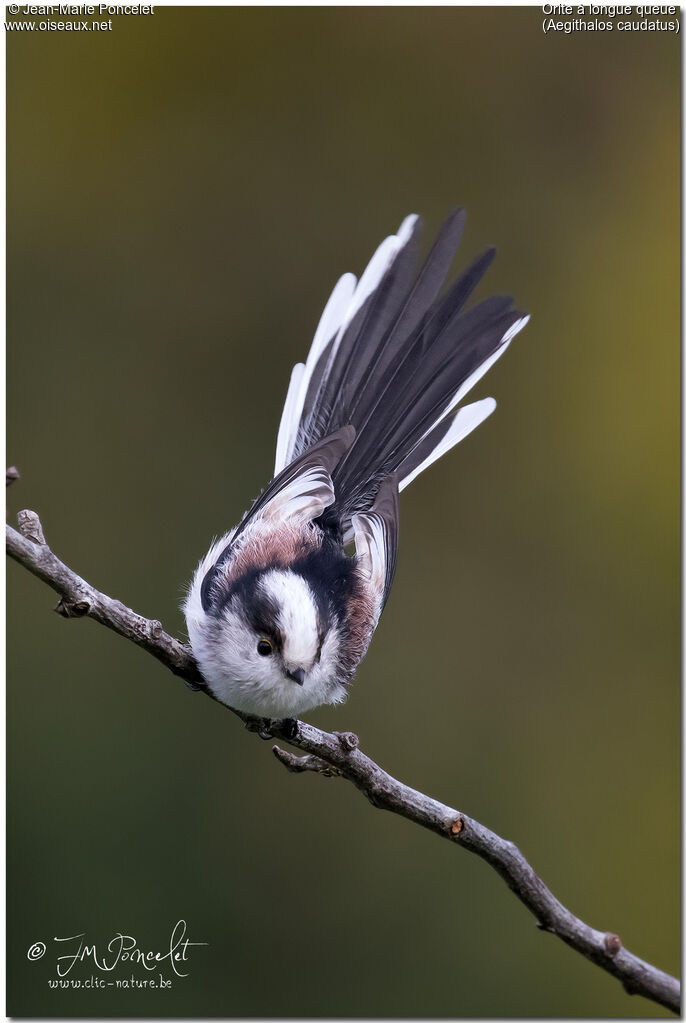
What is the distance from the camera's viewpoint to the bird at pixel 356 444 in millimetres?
1710

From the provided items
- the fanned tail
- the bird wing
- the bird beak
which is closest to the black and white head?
the bird beak

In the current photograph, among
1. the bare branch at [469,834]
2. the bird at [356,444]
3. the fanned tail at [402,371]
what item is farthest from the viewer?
the fanned tail at [402,371]

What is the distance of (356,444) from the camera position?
201 centimetres

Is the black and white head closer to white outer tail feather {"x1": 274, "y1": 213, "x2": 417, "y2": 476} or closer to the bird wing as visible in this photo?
the bird wing

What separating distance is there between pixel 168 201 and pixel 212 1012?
7.22ft

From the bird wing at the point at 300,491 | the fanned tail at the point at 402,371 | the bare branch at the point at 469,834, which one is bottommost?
the bare branch at the point at 469,834

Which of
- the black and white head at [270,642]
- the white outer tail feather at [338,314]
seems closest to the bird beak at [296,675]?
the black and white head at [270,642]

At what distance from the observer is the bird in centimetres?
171

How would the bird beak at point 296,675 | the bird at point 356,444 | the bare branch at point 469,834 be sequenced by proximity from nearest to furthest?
the bare branch at point 469,834 → the bird beak at point 296,675 → the bird at point 356,444

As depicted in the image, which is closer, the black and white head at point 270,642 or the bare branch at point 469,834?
the bare branch at point 469,834

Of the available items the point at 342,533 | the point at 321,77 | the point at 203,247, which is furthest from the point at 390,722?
the point at 321,77

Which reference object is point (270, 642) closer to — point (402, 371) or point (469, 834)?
point (469, 834)

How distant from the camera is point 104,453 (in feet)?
9.64

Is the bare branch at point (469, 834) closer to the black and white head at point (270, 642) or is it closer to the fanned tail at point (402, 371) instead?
the black and white head at point (270, 642)
